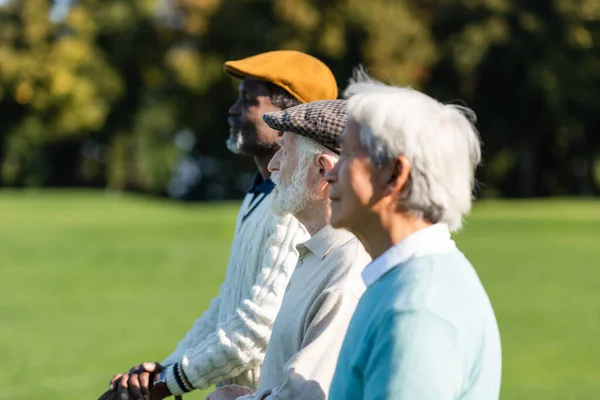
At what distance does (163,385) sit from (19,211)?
26.7 m

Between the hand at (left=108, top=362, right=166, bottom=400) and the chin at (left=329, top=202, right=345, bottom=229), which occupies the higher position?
the chin at (left=329, top=202, right=345, bottom=229)

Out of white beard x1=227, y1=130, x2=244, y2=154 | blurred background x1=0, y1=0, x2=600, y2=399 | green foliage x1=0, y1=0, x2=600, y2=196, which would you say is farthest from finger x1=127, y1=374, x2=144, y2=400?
green foliage x1=0, y1=0, x2=600, y2=196

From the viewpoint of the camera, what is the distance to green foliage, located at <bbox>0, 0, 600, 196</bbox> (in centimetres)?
4272

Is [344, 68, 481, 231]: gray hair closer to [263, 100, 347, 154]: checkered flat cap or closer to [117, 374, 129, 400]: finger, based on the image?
[263, 100, 347, 154]: checkered flat cap

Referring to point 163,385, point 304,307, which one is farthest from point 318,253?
point 163,385

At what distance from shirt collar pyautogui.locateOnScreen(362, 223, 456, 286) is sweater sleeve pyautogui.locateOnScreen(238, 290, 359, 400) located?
0.42m

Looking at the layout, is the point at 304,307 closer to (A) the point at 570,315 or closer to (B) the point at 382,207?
(B) the point at 382,207

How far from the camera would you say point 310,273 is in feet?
9.21

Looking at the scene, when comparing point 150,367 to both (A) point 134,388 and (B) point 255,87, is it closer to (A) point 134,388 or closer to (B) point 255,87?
(A) point 134,388

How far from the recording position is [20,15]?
4641 cm

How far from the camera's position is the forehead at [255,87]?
4.12 meters

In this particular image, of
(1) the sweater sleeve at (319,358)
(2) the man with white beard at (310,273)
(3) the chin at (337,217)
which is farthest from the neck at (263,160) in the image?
(3) the chin at (337,217)

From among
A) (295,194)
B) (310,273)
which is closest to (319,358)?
(310,273)

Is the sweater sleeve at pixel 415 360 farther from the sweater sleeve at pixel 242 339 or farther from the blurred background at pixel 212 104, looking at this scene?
the blurred background at pixel 212 104
